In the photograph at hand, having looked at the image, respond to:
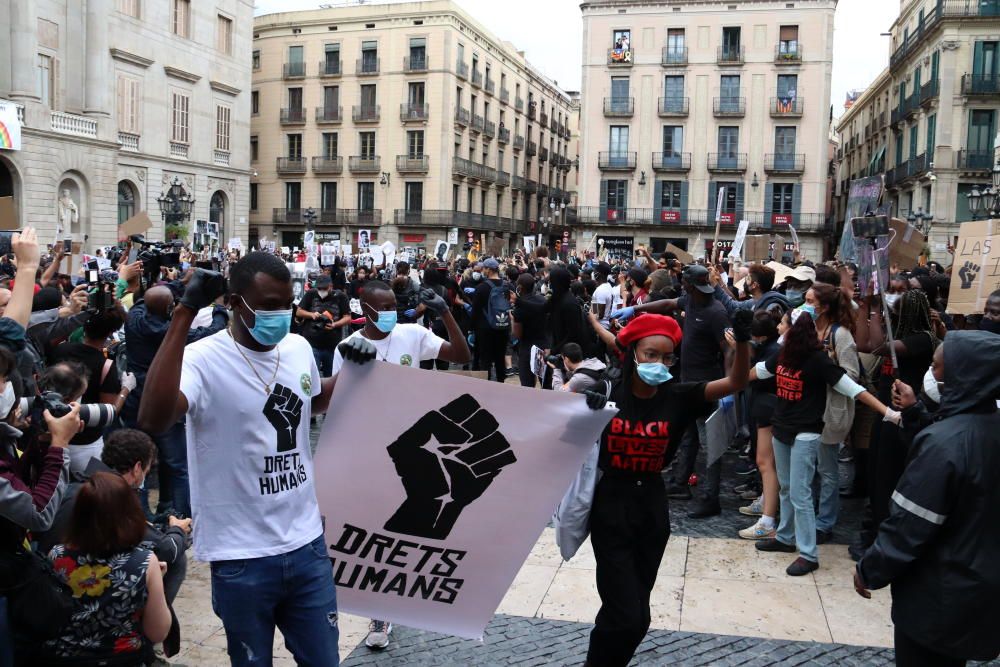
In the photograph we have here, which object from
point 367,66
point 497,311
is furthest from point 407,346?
point 367,66

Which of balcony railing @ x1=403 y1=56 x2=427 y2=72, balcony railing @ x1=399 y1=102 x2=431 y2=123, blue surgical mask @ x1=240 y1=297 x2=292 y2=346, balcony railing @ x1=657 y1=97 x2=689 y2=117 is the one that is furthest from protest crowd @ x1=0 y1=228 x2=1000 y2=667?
balcony railing @ x1=403 y1=56 x2=427 y2=72

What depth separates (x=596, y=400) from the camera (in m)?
3.71

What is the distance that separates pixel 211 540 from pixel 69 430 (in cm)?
85

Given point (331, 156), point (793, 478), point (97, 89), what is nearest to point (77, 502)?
point (793, 478)

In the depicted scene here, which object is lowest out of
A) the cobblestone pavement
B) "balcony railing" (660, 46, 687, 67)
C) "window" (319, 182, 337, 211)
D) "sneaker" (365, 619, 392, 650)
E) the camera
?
the cobblestone pavement

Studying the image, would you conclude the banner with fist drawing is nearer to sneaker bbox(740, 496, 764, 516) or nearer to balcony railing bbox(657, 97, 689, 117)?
sneaker bbox(740, 496, 764, 516)

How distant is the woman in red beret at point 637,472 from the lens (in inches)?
148

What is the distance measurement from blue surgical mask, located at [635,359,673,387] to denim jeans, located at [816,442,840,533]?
2.87 m

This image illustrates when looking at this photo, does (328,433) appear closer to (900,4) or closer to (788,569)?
(788,569)

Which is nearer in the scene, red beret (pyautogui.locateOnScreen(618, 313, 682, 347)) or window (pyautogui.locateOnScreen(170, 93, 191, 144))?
red beret (pyautogui.locateOnScreen(618, 313, 682, 347))

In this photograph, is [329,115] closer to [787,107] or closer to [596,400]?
[787,107]

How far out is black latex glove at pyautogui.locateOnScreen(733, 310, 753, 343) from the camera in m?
3.83

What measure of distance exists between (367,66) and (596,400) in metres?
48.8

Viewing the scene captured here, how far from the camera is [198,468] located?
2947 millimetres
